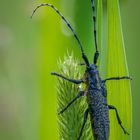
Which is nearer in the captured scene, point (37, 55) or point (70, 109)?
point (70, 109)

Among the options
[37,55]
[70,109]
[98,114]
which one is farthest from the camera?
[37,55]

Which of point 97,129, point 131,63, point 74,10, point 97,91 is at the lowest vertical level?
point 97,129

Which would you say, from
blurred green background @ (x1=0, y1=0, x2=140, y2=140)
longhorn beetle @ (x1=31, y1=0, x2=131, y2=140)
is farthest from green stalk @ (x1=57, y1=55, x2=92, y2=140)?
blurred green background @ (x1=0, y1=0, x2=140, y2=140)

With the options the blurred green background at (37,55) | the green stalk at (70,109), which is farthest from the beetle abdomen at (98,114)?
the blurred green background at (37,55)

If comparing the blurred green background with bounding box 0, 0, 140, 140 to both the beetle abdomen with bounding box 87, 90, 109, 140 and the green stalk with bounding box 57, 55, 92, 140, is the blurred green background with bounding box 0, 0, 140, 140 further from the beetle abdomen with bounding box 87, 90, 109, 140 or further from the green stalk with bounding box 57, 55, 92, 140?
the green stalk with bounding box 57, 55, 92, 140

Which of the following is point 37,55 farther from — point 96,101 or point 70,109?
point 70,109

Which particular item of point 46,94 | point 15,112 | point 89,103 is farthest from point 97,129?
point 15,112

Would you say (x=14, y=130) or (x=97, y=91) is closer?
(x=97, y=91)

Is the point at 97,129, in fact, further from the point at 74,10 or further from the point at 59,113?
the point at 74,10

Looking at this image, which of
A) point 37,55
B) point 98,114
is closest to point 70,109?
point 98,114
